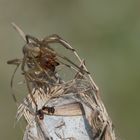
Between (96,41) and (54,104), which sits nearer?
(54,104)

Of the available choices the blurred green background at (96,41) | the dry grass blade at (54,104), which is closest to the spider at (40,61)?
the dry grass blade at (54,104)

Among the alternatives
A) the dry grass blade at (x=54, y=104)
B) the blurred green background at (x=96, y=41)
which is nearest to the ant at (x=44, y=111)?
the dry grass blade at (x=54, y=104)

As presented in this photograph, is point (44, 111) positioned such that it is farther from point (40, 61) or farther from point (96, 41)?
point (96, 41)

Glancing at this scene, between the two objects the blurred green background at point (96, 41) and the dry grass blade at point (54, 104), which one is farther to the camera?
the blurred green background at point (96, 41)

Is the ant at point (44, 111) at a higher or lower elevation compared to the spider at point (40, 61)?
lower

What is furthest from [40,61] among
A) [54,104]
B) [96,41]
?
[96,41]

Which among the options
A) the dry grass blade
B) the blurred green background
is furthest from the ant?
the blurred green background

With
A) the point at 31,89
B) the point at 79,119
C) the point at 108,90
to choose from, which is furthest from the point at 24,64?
the point at 108,90

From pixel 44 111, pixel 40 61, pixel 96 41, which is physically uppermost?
pixel 40 61

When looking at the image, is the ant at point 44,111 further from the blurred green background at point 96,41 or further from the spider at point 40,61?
the blurred green background at point 96,41
